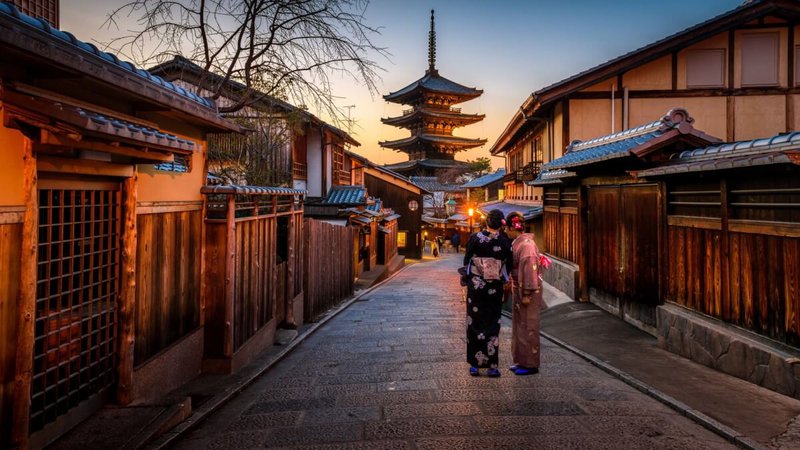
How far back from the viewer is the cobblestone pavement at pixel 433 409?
403 cm

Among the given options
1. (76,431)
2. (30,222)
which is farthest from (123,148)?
(76,431)

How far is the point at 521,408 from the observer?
471 centimetres

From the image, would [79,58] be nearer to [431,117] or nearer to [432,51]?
[431,117]

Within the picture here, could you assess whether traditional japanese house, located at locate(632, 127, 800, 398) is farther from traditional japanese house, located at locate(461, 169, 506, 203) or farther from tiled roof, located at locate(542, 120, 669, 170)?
traditional japanese house, located at locate(461, 169, 506, 203)

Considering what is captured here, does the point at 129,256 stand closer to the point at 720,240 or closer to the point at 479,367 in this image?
the point at 479,367

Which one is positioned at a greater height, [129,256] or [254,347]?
[129,256]

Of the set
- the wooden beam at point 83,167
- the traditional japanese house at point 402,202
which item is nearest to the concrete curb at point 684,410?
the wooden beam at point 83,167

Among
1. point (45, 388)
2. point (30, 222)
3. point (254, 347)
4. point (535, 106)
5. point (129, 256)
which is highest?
point (535, 106)

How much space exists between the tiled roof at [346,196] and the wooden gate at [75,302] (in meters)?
17.7

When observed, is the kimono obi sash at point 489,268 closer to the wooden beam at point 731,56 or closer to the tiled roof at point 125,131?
the tiled roof at point 125,131

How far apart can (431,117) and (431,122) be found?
1.02 metres

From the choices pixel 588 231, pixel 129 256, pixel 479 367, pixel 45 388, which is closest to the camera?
pixel 45 388

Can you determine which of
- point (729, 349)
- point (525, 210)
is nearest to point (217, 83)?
point (729, 349)

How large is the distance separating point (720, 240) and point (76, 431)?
713 cm
